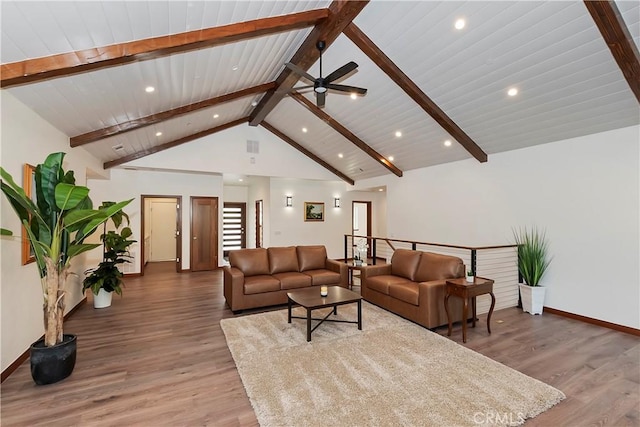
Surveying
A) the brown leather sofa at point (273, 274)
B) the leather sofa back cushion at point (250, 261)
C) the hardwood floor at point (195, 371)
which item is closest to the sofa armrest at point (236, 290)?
the brown leather sofa at point (273, 274)

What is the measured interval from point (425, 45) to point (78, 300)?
6751 millimetres

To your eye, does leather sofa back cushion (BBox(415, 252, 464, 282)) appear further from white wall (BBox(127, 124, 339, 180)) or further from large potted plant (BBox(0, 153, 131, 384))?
white wall (BBox(127, 124, 339, 180))

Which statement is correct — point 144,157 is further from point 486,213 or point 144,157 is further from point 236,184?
point 486,213

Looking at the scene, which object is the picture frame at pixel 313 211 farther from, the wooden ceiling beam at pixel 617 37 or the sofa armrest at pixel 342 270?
the wooden ceiling beam at pixel 617 37

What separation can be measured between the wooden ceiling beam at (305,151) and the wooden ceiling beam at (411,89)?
4.17 meters

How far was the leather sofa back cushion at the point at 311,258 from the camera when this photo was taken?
5.66 m

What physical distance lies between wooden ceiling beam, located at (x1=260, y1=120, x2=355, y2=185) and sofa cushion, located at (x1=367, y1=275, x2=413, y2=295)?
4820 mm

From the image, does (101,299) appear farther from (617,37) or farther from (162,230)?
(617,37)

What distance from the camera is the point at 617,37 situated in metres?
3.07

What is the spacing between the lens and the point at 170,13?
102 inches

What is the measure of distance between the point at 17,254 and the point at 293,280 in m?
3.39

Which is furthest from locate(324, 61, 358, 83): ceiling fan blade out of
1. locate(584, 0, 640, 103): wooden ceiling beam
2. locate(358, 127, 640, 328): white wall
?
locate(358, 127, 640, 328): white wall

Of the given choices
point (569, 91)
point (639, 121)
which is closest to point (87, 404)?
point (569, 91)

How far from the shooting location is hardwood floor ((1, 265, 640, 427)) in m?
2.35
